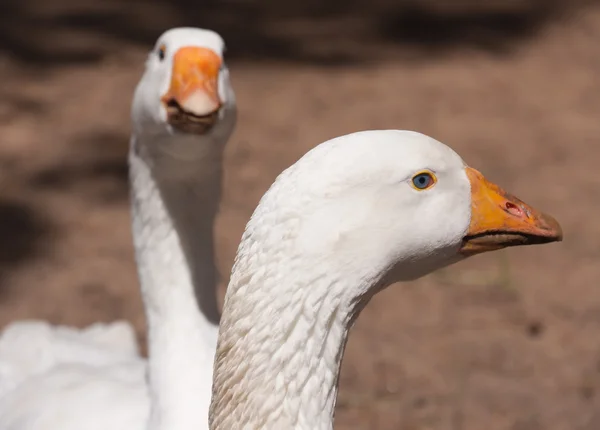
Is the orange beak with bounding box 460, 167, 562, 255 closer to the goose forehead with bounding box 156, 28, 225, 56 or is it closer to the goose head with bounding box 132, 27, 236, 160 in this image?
the goose head with bounding box 132, 27, 236, 160

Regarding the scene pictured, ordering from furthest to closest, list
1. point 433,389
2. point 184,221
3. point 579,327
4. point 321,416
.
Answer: point 579,327 < point 433,389 < point 184,221 < point 321,416

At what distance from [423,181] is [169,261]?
140cm

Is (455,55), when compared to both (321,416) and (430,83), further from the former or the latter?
(321,416)

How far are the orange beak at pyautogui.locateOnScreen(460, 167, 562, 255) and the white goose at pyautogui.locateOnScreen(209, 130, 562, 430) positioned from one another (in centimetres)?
18

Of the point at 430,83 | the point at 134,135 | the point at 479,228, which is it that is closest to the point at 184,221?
the point at 134,135

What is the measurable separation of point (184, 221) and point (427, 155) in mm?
1395

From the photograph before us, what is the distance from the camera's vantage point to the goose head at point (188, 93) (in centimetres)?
287

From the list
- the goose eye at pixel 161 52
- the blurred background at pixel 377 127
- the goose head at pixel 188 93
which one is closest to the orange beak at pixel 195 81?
the goose head at pixel 188 93

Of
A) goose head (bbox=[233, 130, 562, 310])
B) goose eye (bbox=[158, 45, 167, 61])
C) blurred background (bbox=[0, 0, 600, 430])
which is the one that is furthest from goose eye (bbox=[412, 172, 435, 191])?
blurred background (bbox=[0, 0, 600, 430])

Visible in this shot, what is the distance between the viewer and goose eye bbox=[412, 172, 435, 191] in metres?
1.98

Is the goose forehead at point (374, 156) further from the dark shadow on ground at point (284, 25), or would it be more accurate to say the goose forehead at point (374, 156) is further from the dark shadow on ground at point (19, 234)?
the dark shadow on ground at point (284, 25)

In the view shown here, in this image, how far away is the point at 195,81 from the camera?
9.48 feet

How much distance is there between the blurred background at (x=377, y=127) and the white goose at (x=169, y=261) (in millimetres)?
1153

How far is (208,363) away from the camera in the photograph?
9.89ft
